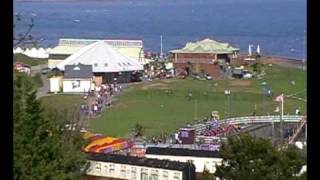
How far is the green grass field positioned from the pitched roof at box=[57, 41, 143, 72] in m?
0.43

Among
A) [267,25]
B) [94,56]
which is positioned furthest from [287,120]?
[94,56]

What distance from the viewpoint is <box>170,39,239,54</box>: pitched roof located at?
34.0 ft

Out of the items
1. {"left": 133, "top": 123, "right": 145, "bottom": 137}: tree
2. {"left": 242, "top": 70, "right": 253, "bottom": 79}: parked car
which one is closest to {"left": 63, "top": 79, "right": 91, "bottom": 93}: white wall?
{"left": 133, "top": 123, "right": 145, "bottom": 137}: tree

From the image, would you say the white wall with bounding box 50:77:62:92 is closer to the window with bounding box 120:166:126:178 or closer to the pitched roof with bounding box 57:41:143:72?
the pitched roof with bounding box 57:41:143:72

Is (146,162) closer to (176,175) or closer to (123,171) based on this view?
Answer: (123,171)

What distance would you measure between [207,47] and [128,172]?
310 inches

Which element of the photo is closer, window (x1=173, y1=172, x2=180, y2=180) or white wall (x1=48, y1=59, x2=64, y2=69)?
window (x1=173, y1=172, x2=180, y2=180)

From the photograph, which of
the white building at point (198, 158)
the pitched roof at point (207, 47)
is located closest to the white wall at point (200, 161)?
the white building at point (198, 158)

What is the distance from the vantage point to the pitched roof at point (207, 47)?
1038 centimetres

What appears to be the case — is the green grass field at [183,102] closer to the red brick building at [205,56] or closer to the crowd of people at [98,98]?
the crowd of people at [98,98]

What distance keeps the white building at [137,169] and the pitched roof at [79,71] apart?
17.7ft

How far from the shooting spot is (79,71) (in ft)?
30.4
